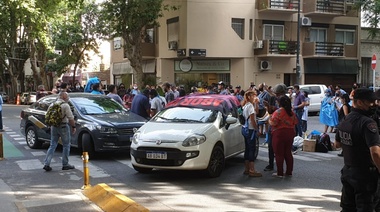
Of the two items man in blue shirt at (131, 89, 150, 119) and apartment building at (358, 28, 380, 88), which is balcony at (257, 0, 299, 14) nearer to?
apartment building at (358, 28, 380, 88)

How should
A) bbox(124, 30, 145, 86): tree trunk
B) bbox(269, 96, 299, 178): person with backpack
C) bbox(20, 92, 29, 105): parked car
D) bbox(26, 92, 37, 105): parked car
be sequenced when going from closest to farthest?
bbox(269, 96, 299, 178): person with backpack
bbox(124, 30, 145, 86): tree trunk
bbox(26, 92, 37, 105): parked car
bbox(20, 92, 29, 105): parked car

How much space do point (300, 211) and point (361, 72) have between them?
3109cm

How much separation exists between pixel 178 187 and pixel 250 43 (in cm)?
2372

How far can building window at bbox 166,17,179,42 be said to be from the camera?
30.4 metres

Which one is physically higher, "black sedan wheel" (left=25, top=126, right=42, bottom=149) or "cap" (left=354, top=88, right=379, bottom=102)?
"cap" (left=354, top=88, right=379, bottom=102)

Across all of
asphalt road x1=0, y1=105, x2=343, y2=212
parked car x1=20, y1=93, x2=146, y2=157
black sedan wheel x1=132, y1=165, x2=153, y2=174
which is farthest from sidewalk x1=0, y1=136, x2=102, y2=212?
parked car x1=20, y1=93, x2=146, y2=157

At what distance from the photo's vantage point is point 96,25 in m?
40.2

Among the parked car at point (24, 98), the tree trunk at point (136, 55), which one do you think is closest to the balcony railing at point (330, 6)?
the tree trunk at point (136, 55)

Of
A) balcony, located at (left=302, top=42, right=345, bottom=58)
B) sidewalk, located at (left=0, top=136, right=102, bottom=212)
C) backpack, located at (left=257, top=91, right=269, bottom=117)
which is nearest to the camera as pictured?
sidewalk, located at (left=0, top=136, right=102, bottom=212)

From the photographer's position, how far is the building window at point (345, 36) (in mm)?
33562

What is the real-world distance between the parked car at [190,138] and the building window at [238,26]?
832 inches

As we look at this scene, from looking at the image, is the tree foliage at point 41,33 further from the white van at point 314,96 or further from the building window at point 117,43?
the white van at point 314,96

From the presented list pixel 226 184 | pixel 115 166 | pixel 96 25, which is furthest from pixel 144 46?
pixel 226 184

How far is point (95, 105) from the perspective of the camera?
38.4ft
